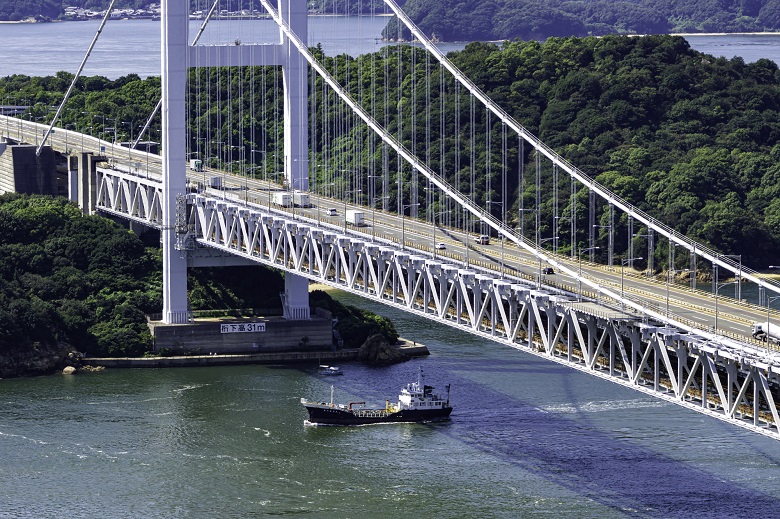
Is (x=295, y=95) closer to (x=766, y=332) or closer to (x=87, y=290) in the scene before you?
(x=87, y=290)

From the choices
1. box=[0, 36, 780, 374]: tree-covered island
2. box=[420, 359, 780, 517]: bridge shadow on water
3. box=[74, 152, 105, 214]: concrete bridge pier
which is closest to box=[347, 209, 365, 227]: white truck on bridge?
box=[420, 359, 780, 517]: bridge shadow on water

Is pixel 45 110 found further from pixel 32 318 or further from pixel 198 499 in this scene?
pixel 198 499

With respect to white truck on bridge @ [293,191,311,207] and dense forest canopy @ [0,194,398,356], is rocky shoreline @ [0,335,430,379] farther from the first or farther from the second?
white truck on bridge @ [293,191,311,207]

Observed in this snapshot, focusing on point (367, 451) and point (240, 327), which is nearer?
point (367, 451)

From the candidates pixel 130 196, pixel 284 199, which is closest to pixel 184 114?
pixel 284 199

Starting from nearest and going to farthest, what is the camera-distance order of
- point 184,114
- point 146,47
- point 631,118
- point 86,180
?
point 184,114
point 86,180
point 631,118
point 146,47

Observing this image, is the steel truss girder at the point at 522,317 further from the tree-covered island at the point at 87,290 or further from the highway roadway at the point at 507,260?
the tree-covered island at the point at 87,290
